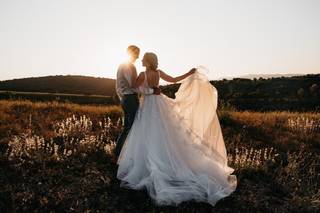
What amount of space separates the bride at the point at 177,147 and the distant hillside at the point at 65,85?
59.3m

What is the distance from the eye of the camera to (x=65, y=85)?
7812 centimetres

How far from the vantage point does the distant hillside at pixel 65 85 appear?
7128cm

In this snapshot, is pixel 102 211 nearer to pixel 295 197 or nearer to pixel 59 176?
pixel 59 176

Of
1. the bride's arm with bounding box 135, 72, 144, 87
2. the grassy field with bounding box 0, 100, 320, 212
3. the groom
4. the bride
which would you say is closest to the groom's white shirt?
the groom

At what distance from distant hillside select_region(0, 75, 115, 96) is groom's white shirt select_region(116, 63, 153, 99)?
59.2 metres

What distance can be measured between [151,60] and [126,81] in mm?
880

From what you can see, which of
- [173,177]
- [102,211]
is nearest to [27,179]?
[102,211]

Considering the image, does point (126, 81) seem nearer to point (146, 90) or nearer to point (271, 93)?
point (146, 90)

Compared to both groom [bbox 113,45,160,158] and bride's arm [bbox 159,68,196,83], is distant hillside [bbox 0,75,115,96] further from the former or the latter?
groom [bbox 113,45,160,158]

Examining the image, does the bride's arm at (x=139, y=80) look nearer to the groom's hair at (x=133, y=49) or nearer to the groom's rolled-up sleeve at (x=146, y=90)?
the groom's rolled-up sleeve at (x=146, y=90)

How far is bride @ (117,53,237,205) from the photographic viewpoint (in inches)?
340

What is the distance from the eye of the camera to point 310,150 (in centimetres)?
1289

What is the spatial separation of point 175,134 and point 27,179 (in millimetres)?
3469

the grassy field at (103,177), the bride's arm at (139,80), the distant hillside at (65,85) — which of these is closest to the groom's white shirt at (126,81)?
the bride's arm at (139,80)
